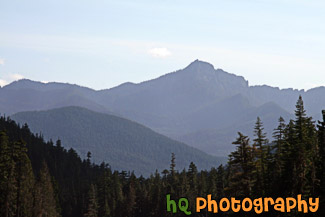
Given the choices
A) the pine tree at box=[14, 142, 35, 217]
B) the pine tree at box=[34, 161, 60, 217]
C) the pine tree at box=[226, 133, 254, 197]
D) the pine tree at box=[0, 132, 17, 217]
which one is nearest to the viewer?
the pine tree at box=[226, 133, 254, 197]

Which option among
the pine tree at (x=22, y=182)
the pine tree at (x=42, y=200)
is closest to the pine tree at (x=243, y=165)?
the pine tree at (x=22, y=182)

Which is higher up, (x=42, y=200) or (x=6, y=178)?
(x=42, y=200)

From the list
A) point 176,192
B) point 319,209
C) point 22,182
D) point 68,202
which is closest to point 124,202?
point 176,192

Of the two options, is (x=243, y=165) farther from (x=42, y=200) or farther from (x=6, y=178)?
(x=42, y=200)

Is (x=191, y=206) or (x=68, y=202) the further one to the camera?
(x=68, y=202)

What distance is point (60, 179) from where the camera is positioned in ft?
650

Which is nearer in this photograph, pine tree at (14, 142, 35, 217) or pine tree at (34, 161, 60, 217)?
pine tree at (14, 142, 35, 217)

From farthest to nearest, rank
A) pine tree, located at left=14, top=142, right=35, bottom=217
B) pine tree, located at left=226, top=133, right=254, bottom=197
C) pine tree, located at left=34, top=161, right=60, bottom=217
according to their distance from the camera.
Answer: pine tree, located at left=34, top=161, right=60, bottom=217
pine tree, located at left=14, top=142, right=35, bottom=217
pine tree, located at left=226, top=133, right=254, bottom=197

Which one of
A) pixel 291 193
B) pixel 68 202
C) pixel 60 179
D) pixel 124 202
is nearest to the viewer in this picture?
pixel 291 193

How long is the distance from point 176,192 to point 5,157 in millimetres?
57790

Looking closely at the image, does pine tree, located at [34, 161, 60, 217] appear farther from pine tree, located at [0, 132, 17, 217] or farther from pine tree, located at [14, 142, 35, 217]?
pine tree, located at [0, 132, 17, 217]

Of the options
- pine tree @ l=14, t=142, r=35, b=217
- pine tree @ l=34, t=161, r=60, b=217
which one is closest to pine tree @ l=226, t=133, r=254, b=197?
pine tree @ l=14, t=142, r=35, b=217

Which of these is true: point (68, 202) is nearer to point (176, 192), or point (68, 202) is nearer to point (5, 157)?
point (176, 192)

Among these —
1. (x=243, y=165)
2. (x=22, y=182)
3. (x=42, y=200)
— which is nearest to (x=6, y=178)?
(x=22, y=182)
